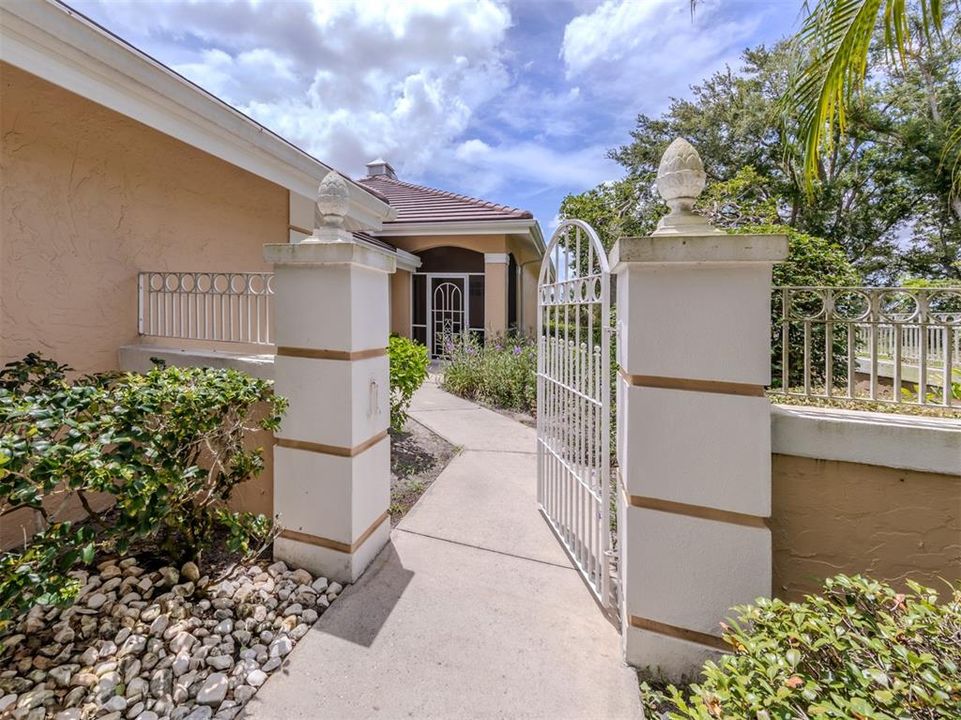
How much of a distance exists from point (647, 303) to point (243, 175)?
5.22 metres

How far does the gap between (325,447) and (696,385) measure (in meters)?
2.29

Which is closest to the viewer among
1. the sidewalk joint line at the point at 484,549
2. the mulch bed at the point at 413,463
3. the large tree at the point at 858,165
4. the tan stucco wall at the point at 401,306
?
the sidewalk joint line at the point at 484,549

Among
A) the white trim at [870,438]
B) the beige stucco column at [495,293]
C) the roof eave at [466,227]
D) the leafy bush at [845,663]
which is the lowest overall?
the leafy bush at [845,663]

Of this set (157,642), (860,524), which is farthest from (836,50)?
(157,642)

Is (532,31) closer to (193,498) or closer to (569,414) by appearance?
(569,414)

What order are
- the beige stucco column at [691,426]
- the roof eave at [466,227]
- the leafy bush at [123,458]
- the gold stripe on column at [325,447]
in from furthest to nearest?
the roof eave at [466,227], the gold stripe on column at [325,447], the beige stucco column at [691,426], the leafy bush at [123,458]

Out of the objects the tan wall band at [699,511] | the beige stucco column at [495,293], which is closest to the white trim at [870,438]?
the tan wall band at [699,511]

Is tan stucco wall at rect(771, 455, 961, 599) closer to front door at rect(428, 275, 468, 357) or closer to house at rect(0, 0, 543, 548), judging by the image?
house at rect(0, 0, 543, 548)

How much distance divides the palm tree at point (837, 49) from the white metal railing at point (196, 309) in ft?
15.1

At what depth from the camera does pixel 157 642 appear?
2.37 m

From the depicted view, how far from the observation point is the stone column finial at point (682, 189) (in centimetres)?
218

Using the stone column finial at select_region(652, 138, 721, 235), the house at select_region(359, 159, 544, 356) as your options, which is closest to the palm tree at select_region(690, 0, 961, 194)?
the stone column finial at select_region(652, 138, 721, 235)

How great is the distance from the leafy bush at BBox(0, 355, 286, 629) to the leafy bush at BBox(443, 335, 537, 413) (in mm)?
5055

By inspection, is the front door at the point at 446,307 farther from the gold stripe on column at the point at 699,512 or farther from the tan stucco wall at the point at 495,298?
the gold stripe on column at the point at 699,512
